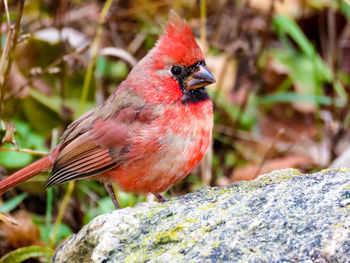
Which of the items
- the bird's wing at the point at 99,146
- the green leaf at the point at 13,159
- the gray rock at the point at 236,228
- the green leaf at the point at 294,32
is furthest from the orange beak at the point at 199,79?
the green leaf at the point at 294,32

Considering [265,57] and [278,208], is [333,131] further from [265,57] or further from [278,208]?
[278,208]

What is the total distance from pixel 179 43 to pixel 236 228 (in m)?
1.10

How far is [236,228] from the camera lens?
1.80 meters

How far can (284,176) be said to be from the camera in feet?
7.45

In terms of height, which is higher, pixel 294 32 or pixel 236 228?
pixel 294 32

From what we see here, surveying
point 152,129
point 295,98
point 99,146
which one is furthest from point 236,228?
point 295,98

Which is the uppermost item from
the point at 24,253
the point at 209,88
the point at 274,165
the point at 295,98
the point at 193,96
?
the point at 193,96

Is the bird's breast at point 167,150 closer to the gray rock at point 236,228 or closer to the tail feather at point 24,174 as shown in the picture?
the gray rock at point 236,228

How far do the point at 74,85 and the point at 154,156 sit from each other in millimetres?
1830

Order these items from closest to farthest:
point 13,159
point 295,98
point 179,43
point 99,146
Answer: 1. point 179,43
2. point 99,146
3. point 13,159
4. point 295,98

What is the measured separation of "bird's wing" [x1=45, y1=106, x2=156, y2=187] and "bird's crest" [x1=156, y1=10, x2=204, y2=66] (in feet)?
0.95

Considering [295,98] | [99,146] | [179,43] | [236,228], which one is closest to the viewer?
[236,228]

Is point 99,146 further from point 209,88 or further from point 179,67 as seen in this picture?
point 209,88

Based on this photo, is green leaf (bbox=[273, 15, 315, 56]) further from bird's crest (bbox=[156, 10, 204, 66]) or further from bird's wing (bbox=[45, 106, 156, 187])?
bird's wing (bbox=[45, 106, 156, 187])
